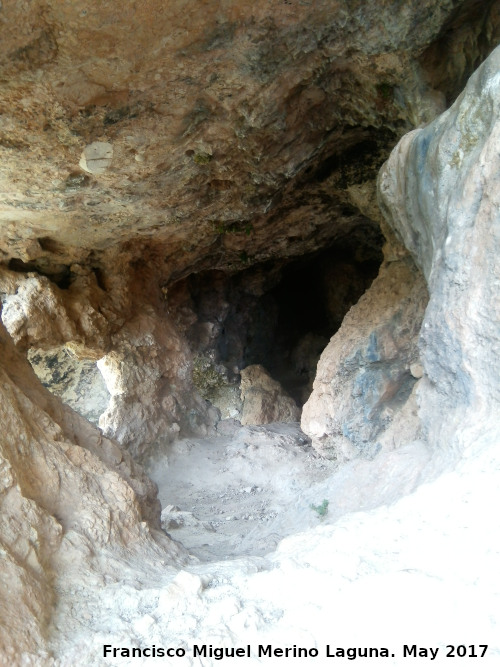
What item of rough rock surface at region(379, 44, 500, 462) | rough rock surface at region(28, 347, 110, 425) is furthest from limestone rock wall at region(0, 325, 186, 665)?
rough rock surface at region(28, 347, 110, 425)

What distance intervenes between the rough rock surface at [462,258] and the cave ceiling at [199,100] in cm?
99

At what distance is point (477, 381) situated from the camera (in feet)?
7.70

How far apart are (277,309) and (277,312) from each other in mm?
67

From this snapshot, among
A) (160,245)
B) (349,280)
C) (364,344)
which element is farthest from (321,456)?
(349,280)

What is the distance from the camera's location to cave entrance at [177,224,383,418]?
9156 millimetres

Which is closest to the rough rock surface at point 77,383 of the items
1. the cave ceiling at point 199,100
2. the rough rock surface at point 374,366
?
the cave ceiling at point 199,100

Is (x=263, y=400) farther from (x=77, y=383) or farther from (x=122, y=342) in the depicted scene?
(x=77, y=383)

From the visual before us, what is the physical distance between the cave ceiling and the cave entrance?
10.8 feet

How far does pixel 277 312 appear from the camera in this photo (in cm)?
1095

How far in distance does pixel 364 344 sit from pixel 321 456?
5.69 ft

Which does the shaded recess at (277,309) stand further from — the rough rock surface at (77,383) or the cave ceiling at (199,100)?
the cave ceiling at (199,100)

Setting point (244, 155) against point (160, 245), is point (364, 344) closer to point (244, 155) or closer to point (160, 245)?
point (244, 155)

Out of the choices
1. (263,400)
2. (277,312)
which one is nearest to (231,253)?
(263,400)

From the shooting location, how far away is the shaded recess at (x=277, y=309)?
29.8 ft
